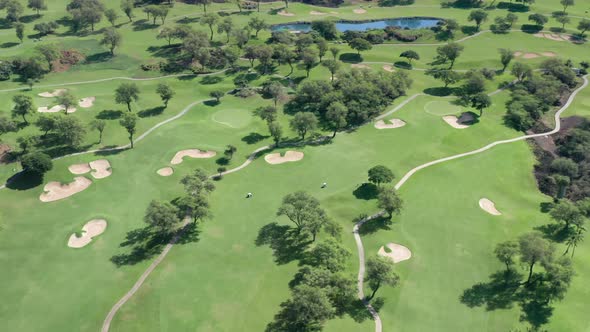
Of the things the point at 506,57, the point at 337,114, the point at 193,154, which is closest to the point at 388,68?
the point at 506,57

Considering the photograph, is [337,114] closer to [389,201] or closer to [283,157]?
[283,157]

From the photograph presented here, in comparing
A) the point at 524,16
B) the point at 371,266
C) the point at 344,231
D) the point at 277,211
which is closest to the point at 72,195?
the point at 277,211

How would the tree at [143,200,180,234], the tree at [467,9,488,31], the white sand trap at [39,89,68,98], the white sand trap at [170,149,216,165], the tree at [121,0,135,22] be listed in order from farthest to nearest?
1. the tree at [467,9,488,31]
2. the tree at [121,0,135,22]
3. the white sand trap at [39,89,68,98]
4. the white sand trap at [170,149,216,165]
5. the tree at [143,200,180,234]

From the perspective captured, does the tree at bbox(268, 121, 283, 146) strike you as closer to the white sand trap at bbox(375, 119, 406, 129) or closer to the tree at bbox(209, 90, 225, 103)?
the tree at bbox(209, 90, 225, 103)

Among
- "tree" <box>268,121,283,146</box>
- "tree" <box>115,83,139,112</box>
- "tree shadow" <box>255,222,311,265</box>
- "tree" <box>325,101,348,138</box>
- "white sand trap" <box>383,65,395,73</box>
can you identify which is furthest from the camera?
"white sand trap" <box>383,65,395,73</box>

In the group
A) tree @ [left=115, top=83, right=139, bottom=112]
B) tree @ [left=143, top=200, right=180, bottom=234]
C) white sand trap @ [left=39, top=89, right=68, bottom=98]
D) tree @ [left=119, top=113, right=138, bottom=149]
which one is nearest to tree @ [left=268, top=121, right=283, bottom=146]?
tree @ [left=119, top=113, right=138, bottom=149]
